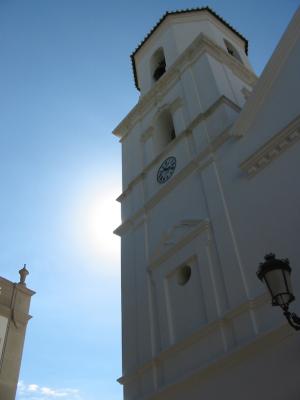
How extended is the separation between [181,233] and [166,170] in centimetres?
274

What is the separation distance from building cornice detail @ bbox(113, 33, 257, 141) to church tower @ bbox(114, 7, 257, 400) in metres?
0.04

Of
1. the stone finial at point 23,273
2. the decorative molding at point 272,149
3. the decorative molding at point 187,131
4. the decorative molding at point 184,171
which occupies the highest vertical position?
the stone finial at point 23,273

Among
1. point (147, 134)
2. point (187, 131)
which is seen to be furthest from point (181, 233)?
point (147, 134)

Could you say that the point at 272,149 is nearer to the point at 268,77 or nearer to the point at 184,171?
the point at 268,77

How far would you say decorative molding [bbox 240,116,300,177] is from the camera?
902 cm

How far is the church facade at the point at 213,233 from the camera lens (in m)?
7.55

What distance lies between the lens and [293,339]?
6.80 m

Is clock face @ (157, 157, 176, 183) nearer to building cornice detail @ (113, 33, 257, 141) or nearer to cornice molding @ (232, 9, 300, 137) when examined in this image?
cornice molding @ (232, 9, 300, 137)

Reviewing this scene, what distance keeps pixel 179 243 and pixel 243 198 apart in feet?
6.36

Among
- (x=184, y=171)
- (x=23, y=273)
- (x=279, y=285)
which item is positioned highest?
(x=23, y=273)

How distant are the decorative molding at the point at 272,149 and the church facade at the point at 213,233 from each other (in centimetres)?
2

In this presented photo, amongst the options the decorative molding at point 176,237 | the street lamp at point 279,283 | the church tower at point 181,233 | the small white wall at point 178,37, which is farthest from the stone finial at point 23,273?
the street lamp at point 279,283

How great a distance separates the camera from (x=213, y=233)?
966cm

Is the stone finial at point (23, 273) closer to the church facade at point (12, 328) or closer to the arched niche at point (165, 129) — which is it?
the church facade at point (12, 328)
